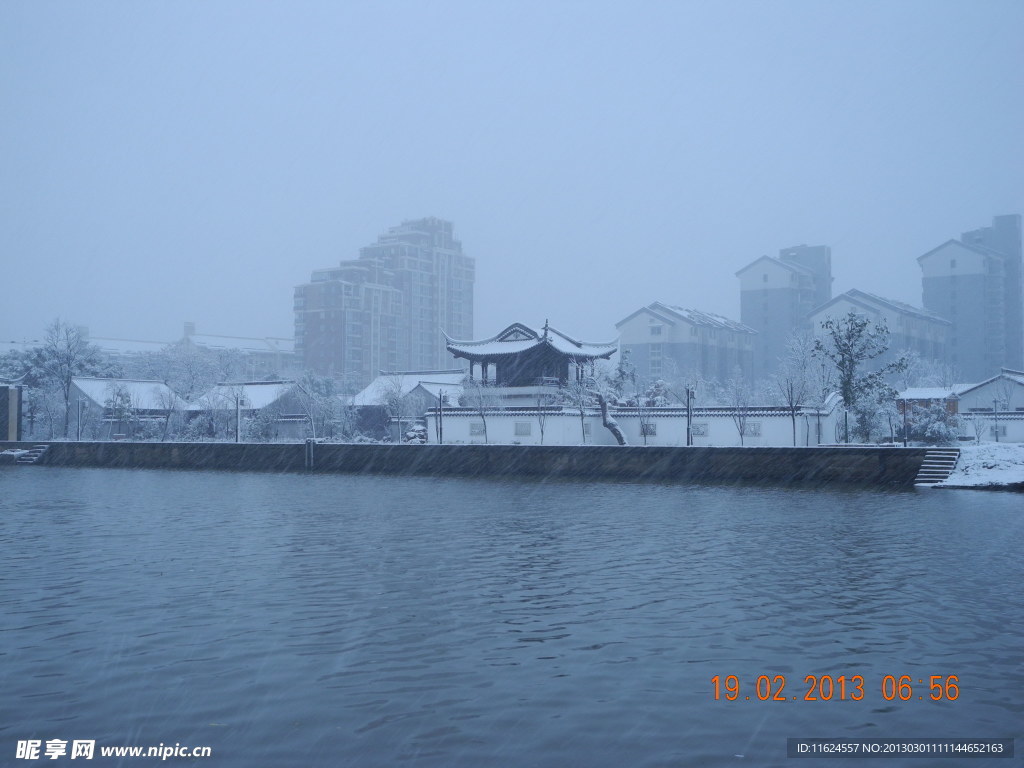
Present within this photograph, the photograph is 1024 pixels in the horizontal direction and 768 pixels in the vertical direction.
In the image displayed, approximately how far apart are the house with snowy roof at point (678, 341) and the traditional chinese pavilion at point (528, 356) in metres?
31.5

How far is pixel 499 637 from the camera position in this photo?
304 inches

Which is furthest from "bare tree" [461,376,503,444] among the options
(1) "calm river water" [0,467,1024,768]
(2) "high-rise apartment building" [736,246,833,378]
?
(2) "high-rise apartment building" [736,246,833,378]

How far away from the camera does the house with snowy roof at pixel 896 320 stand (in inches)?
2822

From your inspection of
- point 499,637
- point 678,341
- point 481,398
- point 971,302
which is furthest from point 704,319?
point 499,637

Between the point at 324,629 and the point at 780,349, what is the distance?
8520 cm

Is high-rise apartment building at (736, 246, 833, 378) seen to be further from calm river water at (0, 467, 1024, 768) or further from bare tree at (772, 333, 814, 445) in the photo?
calm river water at (0, 467, 1024, 768)

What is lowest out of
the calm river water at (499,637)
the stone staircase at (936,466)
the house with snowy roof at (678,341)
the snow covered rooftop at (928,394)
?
the calm river water at (499,637)

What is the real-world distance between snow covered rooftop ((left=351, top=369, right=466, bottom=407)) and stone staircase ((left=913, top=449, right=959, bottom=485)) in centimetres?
2591

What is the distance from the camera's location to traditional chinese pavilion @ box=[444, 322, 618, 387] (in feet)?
133

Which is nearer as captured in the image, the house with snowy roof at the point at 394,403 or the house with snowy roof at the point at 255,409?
the house with snowy roof at the point at 394,403

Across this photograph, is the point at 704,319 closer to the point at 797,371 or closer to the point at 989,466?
the point at 797,371

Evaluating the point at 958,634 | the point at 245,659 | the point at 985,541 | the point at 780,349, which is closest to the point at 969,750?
the point at 958,634

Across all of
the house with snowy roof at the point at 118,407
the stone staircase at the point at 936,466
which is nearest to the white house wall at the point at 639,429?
the stone staircase at the point at 936,466

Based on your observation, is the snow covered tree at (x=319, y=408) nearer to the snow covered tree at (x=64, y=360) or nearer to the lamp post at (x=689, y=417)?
the snow covered tree at (x=64, y=360)
